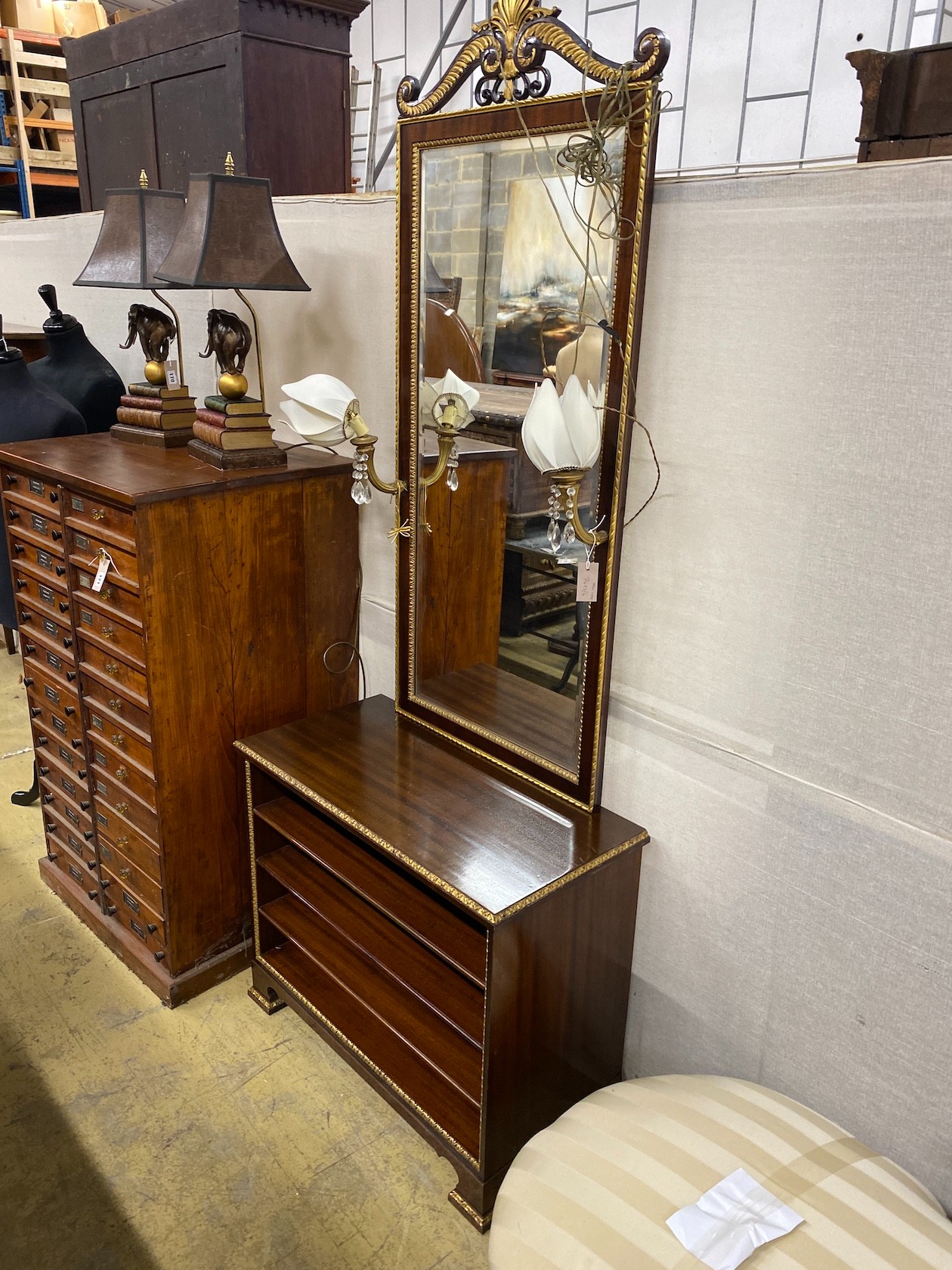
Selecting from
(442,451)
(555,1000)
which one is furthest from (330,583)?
(555,1000)

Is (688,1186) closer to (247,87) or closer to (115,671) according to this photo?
(115,671)

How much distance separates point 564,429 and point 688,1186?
1076mm

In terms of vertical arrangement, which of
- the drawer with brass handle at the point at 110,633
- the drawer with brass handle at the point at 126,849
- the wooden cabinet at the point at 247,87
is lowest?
the drawer with brass handle at the point at 126,849

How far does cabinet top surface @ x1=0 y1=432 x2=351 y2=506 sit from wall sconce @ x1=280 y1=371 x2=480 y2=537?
0.65 ft

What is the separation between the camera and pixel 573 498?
1.47m

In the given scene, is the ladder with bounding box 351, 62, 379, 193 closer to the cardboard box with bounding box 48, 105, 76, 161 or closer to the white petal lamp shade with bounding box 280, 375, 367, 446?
the cardboard box with bounding box 48, 105, 76, 161

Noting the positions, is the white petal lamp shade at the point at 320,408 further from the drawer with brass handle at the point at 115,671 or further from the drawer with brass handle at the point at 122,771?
the drawer with brass handle at the point at 122,771

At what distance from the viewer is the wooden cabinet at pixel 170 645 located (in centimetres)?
179

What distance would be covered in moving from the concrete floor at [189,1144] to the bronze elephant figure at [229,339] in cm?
141

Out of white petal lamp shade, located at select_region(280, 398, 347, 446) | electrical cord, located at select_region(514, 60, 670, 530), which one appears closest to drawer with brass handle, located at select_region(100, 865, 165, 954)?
white petal lamp shade, located at select_region(280, 398, 347, 446)

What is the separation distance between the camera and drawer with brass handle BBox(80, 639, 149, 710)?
183 cm

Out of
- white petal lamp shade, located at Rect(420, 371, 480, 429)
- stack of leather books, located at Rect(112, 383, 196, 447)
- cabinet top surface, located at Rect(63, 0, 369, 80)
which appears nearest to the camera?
white petal lamp shade, located at Rect(420, 371, 480, 429)

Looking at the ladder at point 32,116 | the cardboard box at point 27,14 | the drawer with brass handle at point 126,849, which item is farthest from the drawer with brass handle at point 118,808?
the cardboard box at point 27,14

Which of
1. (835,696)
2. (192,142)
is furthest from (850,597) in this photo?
(192,142)
